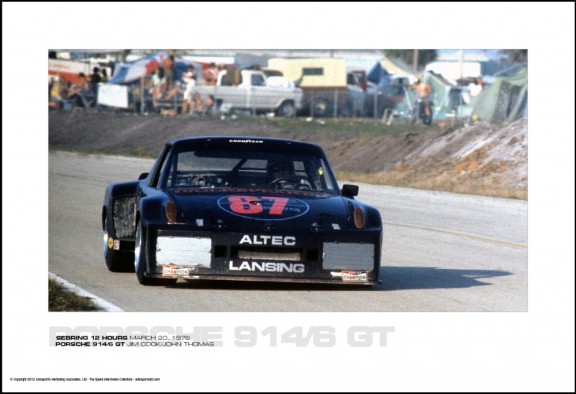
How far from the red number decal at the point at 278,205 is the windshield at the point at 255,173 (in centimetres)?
51

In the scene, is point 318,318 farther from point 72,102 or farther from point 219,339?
point 72,102

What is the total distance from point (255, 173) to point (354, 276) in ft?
4.98

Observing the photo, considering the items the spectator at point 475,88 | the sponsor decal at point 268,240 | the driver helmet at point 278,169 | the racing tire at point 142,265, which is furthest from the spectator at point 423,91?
the sponsor decal at point 268,240

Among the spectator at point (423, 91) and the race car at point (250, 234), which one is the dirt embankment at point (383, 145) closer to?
the spectator at point (423, 91)

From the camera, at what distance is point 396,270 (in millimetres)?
10609

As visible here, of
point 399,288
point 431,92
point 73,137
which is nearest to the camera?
point 399,288

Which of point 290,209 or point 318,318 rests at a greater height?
point 290,209

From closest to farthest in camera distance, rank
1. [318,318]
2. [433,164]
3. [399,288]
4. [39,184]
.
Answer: [318,318] < [399,288] < [39,184] < [433,164]

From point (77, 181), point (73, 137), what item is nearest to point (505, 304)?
point (77, 181)

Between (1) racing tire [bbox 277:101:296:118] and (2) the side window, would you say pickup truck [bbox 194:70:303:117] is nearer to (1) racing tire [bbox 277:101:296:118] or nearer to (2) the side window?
(1) racing tire [bbox 277:101:296:118]

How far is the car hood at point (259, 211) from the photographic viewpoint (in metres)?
8.33

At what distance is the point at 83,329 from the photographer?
7.05 m

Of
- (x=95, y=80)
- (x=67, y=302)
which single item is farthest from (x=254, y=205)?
(x=95, y=80)

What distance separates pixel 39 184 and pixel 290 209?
5.80m
